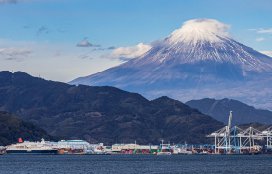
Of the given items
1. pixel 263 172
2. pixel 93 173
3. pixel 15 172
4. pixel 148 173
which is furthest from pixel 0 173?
pixel 263 172

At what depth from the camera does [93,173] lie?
153875 millimetres

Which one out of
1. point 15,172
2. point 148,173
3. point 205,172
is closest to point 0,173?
point 15,172

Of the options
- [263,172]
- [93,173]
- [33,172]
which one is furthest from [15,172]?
[263,172]

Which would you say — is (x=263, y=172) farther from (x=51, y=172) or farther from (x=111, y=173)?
(x=51, y=172)

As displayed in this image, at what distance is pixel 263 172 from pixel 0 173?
49.2 m

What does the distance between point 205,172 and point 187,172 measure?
3.63 m

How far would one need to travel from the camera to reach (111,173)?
156m

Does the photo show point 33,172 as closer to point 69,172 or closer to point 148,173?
point 69,172

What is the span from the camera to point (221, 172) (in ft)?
511

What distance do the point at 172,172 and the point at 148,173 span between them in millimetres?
6760

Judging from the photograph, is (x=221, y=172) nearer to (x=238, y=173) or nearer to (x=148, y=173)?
(x=238, y=173)

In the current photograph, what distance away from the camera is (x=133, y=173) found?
155 meters

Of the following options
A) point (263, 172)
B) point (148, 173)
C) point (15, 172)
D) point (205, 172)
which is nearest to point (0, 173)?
point (15, 172)

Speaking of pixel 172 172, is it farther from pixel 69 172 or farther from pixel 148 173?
pixel 69 172
